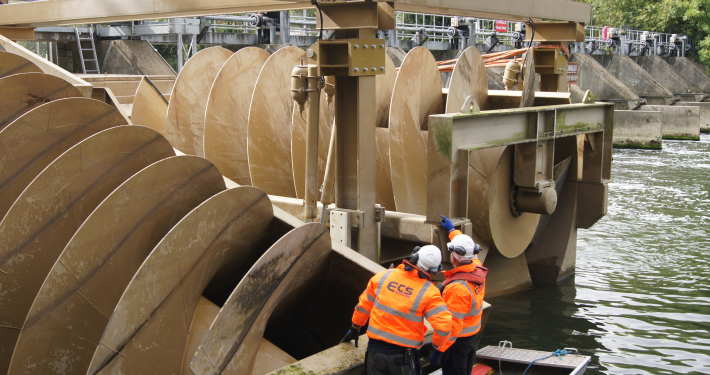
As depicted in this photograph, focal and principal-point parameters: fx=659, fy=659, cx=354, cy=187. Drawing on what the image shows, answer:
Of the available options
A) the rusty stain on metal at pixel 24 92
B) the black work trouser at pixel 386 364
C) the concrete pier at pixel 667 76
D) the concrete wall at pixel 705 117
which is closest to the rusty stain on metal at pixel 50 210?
the rusty stain on metal at pixel 24 92

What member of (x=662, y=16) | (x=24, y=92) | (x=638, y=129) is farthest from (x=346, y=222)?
(x=662, y=16)

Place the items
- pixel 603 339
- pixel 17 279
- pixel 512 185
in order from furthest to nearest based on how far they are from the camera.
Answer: pixel 512 185 < pixel 603 339 < pixel 17 279

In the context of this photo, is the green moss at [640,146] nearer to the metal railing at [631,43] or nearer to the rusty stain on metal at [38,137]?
the metal railing at [631,43]

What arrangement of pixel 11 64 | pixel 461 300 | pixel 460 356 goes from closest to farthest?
pixel 461 300 → pixel 460 356 → pixel 11 64

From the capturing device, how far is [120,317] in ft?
12.5

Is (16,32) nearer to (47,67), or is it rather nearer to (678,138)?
(47,67)

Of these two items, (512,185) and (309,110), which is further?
(512,185)

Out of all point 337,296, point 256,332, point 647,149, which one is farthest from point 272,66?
point 647,149

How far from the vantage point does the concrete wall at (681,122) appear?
26781 millimetres

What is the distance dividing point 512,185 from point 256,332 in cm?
446

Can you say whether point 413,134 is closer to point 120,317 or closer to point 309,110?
point 309,110

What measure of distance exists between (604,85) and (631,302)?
2404 centimetres

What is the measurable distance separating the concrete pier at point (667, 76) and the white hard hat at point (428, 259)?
3765 centimetres

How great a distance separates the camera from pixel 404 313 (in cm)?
401
